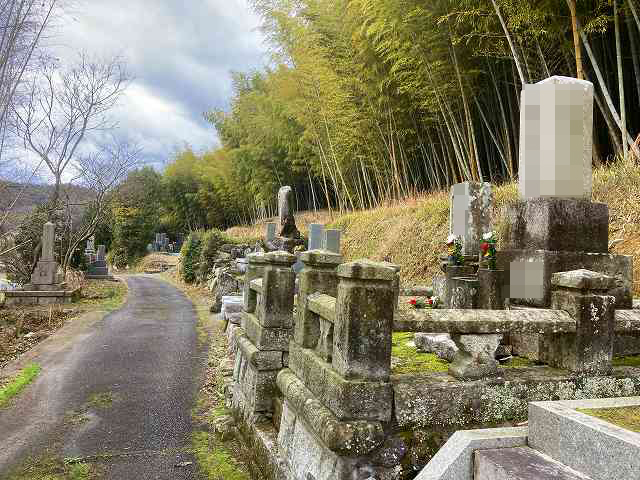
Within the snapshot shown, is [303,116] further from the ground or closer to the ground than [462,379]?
further from the ground

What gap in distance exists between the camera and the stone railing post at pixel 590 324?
264cm

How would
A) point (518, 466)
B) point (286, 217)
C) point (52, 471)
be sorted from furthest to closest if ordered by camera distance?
point (286, 217) → point (52, 471) → point (518, 466)

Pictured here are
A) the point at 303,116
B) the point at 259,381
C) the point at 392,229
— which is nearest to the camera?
the point at 259,381

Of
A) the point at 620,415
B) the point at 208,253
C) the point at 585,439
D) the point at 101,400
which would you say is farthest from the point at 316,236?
the point at 585,439

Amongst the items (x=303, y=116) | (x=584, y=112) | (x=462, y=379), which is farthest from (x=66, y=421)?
(x=303, y=116)

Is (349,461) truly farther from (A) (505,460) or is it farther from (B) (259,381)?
(B) (259,381)

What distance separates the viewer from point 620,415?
193 cm

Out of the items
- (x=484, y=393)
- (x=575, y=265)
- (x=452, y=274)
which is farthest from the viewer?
(x=452, y=274)

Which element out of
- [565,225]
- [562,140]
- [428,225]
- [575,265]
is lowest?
[575,265]

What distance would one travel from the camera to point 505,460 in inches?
76.1

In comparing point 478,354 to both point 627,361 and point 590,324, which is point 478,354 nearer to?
point 590,324

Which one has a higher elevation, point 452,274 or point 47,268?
point 452,274

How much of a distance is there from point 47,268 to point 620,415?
14384 mm

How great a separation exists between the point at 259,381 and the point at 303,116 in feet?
43.1
